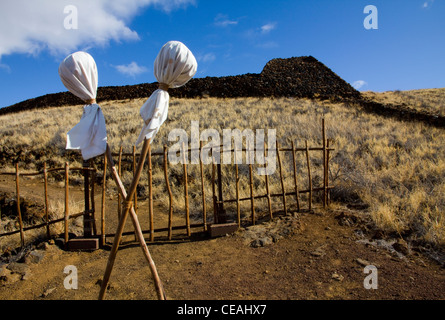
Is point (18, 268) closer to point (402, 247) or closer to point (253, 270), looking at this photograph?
point (253, 270)

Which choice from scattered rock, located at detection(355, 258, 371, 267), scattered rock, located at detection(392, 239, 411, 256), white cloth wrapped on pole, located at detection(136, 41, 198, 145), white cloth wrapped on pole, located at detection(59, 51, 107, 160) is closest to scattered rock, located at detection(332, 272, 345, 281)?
scattered rock, located at detection(355, 258, 371, 267)

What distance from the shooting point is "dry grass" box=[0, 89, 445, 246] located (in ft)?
17.4

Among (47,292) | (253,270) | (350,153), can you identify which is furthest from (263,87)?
(47,292)

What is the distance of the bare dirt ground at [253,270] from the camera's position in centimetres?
346

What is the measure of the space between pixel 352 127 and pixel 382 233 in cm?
814

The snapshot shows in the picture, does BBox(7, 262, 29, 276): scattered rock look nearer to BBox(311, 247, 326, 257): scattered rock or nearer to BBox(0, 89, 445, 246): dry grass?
BBox(0, 89, 445, 246): dry grass

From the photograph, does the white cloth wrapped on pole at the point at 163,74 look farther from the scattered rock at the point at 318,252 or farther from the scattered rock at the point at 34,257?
the scattered rock at the point at 34,257

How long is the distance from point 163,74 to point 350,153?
322 inches

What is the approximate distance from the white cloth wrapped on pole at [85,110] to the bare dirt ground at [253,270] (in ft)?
6.80

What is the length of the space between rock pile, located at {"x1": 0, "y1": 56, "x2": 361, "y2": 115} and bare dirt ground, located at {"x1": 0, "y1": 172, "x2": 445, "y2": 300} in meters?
19.4

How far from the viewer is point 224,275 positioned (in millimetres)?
3893

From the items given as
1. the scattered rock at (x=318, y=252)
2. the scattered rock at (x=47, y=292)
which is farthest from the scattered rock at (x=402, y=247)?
the scattered rock at (x=47, y=292)
